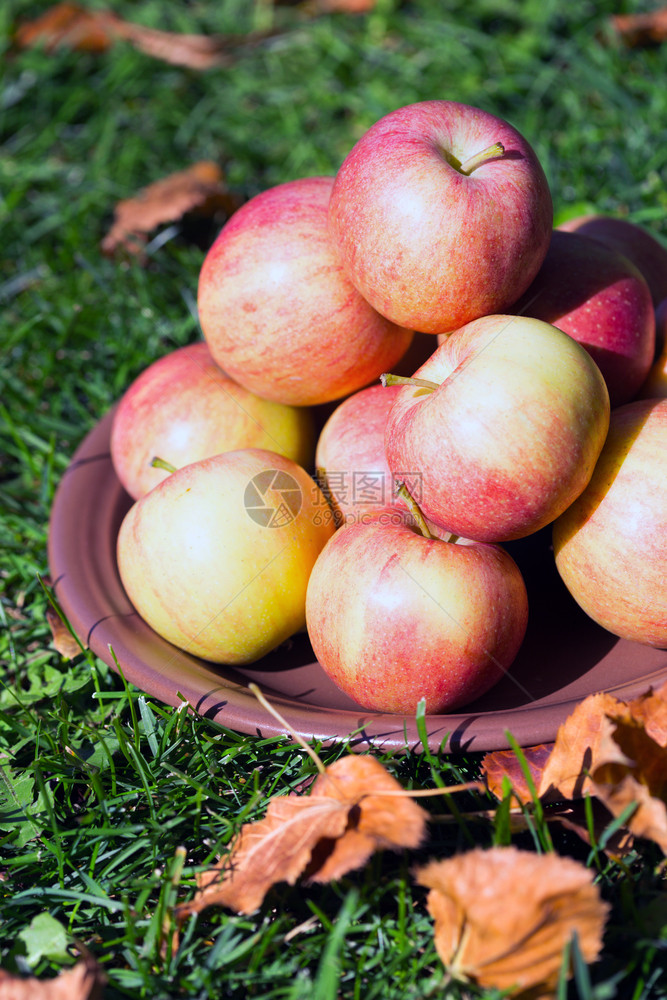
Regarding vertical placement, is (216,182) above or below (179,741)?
above

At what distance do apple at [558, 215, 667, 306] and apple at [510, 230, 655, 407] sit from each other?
0.32 metres

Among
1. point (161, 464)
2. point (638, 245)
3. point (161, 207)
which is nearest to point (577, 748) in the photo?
point (161, 464)

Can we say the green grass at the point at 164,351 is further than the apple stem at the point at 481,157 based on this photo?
No

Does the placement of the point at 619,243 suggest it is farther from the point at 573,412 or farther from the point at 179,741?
the point at 179,741

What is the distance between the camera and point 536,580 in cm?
193

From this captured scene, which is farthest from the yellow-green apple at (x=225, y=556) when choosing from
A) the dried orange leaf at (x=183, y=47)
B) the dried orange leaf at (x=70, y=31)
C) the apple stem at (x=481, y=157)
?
the dried orange leaf at (x=70, y=31)

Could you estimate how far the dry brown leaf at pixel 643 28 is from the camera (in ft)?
12.4

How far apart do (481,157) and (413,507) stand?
2.29 ft

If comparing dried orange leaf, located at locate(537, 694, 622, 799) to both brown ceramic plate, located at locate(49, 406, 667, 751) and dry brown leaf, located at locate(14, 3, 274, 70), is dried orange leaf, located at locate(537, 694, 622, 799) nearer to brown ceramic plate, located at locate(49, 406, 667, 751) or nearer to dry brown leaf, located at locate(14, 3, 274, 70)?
brown ceramic plate, located at locate(49, 406, 667, 751)

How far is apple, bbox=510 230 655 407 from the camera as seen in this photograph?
176 centimetres

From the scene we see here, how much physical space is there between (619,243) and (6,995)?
2056mm

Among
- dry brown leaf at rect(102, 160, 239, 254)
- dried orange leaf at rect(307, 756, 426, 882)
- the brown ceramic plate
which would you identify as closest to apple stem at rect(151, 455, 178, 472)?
the brown ceramic plate

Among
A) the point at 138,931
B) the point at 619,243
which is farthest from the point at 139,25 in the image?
the point at 138,931

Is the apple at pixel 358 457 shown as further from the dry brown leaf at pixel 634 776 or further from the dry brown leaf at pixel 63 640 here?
the dry brown leaf at pixel 63 640
